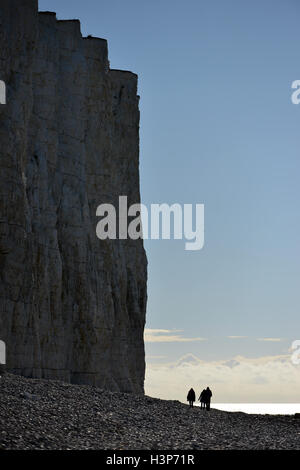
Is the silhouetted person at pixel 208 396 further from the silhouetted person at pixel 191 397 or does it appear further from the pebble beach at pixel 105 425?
the pebble beach at pixel 105 425

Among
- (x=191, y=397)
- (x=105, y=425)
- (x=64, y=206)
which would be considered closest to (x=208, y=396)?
(x=191, y=397)

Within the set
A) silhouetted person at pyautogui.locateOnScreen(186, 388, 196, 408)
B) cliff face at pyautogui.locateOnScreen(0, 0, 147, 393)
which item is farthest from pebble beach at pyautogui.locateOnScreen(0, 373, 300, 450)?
silhouetted person at pyautogui.locateOnScreen(186, 388, 196, 408)

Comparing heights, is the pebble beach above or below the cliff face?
below

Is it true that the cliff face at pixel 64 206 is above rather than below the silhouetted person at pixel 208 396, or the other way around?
above

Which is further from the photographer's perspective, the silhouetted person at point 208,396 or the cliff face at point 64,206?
the silhouetted person at point 208,396

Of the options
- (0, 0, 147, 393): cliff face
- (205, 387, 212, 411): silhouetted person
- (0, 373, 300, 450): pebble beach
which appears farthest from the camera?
(205, 387, 212, 411): silhouetted person

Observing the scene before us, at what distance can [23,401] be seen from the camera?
1056 inches

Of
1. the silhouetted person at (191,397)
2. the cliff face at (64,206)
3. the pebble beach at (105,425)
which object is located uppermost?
the cliff face at (64,206)

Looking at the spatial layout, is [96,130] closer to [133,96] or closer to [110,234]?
[110,234]

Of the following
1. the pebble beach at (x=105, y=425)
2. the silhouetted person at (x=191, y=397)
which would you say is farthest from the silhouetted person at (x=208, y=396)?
the pebble beach at (x=105, y=425)

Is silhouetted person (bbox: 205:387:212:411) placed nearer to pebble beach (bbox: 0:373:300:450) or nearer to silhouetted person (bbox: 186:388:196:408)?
silhouetted person (bbox: 186:388:196:408)

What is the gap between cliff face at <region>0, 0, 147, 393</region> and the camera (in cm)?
3616

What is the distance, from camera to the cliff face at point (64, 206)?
119ft

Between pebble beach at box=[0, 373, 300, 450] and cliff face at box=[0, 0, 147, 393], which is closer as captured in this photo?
pebble beach at box=[0, 373, 300, 450]
